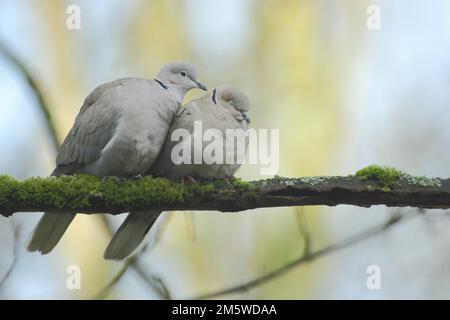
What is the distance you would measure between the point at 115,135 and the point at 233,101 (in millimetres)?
943

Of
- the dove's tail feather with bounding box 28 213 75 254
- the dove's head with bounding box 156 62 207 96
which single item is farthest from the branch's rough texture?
the dove's head with bounding box 156 62 207 96

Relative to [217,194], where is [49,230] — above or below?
below

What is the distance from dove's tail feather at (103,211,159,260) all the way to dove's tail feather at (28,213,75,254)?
1.29 feet

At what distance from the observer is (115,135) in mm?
4961

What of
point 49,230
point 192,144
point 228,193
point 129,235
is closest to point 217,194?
point 228,193

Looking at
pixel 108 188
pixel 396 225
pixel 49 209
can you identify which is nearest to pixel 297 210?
pixel 396 225

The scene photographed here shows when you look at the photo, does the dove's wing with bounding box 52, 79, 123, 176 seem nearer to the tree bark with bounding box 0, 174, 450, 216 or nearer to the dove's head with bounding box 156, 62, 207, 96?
the dove's head with bounding box 156, 62, 207, 96

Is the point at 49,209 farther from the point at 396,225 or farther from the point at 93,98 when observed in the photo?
the point at 396,225

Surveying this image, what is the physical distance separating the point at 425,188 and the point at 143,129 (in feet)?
6.78

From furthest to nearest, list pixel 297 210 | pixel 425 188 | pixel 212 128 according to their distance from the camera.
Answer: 1. pixel 297 210
2. pixel 212 128
3. pixel 425 188

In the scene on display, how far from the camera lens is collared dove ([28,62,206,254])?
4902 mm

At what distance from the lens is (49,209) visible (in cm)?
413

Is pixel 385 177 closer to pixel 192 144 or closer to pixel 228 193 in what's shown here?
pixel 228 193

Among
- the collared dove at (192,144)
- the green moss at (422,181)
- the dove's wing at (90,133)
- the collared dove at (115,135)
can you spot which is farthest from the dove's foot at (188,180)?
the green moss at (422,181)
